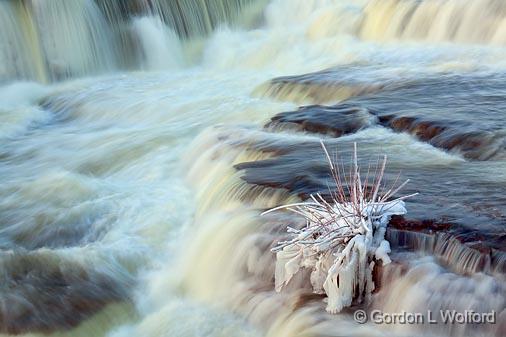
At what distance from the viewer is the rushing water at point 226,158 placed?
4.17 m

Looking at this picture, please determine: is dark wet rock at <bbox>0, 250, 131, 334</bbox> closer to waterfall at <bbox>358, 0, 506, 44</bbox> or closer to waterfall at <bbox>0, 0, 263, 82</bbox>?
waterfall at <bbox>358, 0, 506, 44</bbox>

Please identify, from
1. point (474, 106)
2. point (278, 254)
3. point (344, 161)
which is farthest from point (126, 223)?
point (474, 106)

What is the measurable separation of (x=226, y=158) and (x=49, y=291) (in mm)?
2076

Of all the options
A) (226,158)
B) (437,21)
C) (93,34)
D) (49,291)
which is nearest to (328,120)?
(226,158)

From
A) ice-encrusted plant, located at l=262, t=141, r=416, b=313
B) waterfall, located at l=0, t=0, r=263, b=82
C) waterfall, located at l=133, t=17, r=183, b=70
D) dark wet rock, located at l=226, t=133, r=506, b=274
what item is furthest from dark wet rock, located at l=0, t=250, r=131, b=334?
waterfall, located at l=133, t=17, r=183, b=70

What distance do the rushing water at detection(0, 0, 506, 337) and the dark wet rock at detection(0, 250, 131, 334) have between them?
13 millimetres

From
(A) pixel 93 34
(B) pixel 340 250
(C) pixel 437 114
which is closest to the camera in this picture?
(B) pixel 340 250

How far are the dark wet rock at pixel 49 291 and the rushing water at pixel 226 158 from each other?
1 cm

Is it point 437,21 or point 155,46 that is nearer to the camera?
point 437,21

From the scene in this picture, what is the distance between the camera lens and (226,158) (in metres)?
6.38

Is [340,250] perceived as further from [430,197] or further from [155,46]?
[155,46]

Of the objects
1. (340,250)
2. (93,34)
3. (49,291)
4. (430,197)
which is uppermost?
(93,34)

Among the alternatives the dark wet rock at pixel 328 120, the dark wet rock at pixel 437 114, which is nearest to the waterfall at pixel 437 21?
the dark wet rock at pixel 437 114

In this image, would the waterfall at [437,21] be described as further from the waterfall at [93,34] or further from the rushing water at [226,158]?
the waterfall at [93,34]
